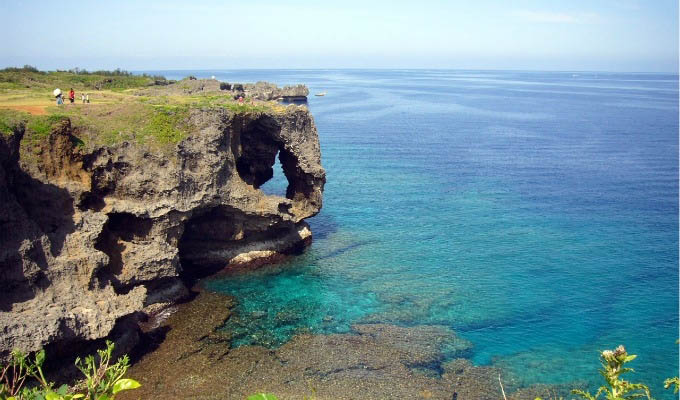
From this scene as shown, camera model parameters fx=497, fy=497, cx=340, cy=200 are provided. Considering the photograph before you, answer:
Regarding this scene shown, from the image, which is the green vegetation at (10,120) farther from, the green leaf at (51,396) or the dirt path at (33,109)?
the green leaf at (51,396)

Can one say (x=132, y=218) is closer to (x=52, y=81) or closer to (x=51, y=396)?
(x=51, y=396)

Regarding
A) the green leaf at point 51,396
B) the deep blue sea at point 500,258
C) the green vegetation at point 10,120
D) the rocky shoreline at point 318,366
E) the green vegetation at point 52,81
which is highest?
the green vegetation at point 52,81

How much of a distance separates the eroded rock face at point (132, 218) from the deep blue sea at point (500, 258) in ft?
14.2

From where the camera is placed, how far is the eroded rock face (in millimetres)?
27031

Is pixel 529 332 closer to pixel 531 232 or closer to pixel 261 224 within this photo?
pixel 531 232

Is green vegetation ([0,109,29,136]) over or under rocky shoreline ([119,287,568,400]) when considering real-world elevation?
over

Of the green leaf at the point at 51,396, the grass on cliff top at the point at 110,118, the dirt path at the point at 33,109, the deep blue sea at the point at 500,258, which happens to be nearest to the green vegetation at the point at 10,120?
the grass on cliff top at the point at 110,118

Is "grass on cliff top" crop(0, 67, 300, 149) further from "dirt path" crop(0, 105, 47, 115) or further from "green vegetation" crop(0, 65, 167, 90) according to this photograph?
"green vegetation" crop(0, 65, 167, 90)

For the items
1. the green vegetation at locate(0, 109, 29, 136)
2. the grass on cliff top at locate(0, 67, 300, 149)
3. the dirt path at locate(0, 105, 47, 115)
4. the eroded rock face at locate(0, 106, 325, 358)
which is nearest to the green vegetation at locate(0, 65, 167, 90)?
the grass on cliff top at locate(0, 67, 300, 149)

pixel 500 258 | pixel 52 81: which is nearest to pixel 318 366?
pixel 500 258

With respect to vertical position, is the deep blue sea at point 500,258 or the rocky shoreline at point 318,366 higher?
the deep blue sea at point 500,258

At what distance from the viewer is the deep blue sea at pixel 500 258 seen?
111 ft

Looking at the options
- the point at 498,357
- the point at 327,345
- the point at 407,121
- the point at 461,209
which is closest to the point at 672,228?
the point at 461,209

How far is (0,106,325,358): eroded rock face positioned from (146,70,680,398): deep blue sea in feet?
14.2
